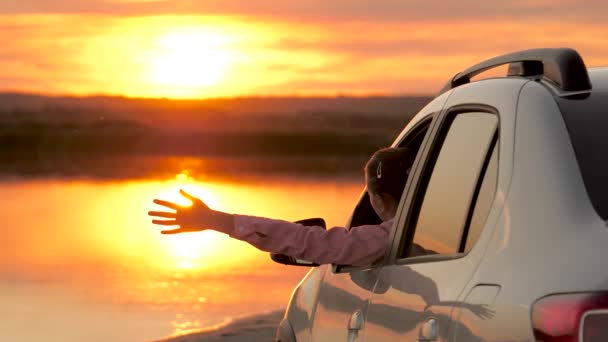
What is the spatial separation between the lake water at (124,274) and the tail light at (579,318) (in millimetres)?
13644

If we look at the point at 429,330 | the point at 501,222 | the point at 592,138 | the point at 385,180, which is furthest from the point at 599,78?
the point at 385,180

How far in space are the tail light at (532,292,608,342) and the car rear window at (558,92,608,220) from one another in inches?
16.9

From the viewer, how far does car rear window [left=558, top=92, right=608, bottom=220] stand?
420cm

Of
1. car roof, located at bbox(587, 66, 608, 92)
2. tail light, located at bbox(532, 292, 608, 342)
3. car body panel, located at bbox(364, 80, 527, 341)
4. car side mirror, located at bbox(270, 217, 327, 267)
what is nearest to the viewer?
tail light, located at bbox(532, 292, 608, 342)

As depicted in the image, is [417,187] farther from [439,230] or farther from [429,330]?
[429,330]

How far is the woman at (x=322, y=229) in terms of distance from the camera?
552cm

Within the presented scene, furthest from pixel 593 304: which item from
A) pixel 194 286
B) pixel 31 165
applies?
pixel 31 165

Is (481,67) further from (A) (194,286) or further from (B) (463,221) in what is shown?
(A) (194,286)

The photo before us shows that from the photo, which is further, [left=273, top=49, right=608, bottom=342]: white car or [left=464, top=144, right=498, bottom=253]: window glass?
[left=464, top=144, right=498, bottom=253]: window glass

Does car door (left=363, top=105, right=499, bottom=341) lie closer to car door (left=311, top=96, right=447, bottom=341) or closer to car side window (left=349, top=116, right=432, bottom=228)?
car door (left=311, top=96, right=447, bottom=341)

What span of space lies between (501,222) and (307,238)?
4.69 ft

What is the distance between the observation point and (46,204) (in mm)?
52844

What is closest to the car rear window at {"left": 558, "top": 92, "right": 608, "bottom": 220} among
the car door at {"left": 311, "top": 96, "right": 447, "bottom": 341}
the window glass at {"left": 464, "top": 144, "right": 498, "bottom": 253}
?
the window glass at {"left": 464, "top": 144, "right": 498, "bottom": 253}

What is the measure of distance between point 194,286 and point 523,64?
65.4 ft
